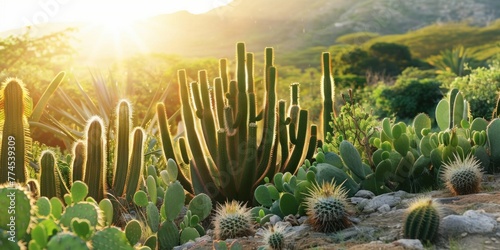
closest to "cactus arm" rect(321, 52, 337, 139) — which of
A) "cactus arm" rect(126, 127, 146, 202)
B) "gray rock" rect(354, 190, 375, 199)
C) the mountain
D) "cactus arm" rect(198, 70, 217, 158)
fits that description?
"cactus arm" rect(198, 70, 217, 158)

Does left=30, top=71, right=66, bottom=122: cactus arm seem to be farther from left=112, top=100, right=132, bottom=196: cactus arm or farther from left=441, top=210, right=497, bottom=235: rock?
left=441, top=210, right=497, bottom=235: rock

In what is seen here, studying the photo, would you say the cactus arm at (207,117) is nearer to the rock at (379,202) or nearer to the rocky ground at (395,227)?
the rocky ground at (395,227)

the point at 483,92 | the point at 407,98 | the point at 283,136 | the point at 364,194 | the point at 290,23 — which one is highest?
the point at 290,23

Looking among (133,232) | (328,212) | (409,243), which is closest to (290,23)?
(328,212)

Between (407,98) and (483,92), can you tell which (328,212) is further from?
(407,98)

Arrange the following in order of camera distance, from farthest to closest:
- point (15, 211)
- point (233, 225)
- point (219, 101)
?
point (219, 101)
point (233, 225)
point (15, 211)

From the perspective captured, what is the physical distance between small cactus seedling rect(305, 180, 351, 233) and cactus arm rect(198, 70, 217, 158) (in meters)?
1.90

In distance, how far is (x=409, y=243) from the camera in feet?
11.7

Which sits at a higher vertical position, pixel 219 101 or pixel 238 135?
pixel 219 101

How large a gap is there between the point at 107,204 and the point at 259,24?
88.1 metres

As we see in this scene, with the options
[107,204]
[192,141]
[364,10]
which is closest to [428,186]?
[192,141]

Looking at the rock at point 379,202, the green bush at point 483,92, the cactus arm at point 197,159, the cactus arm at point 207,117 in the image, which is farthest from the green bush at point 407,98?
the rock at point 379,202

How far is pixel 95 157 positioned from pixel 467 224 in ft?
9.11

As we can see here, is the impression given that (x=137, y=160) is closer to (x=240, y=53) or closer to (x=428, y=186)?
(x=240, y=53)
